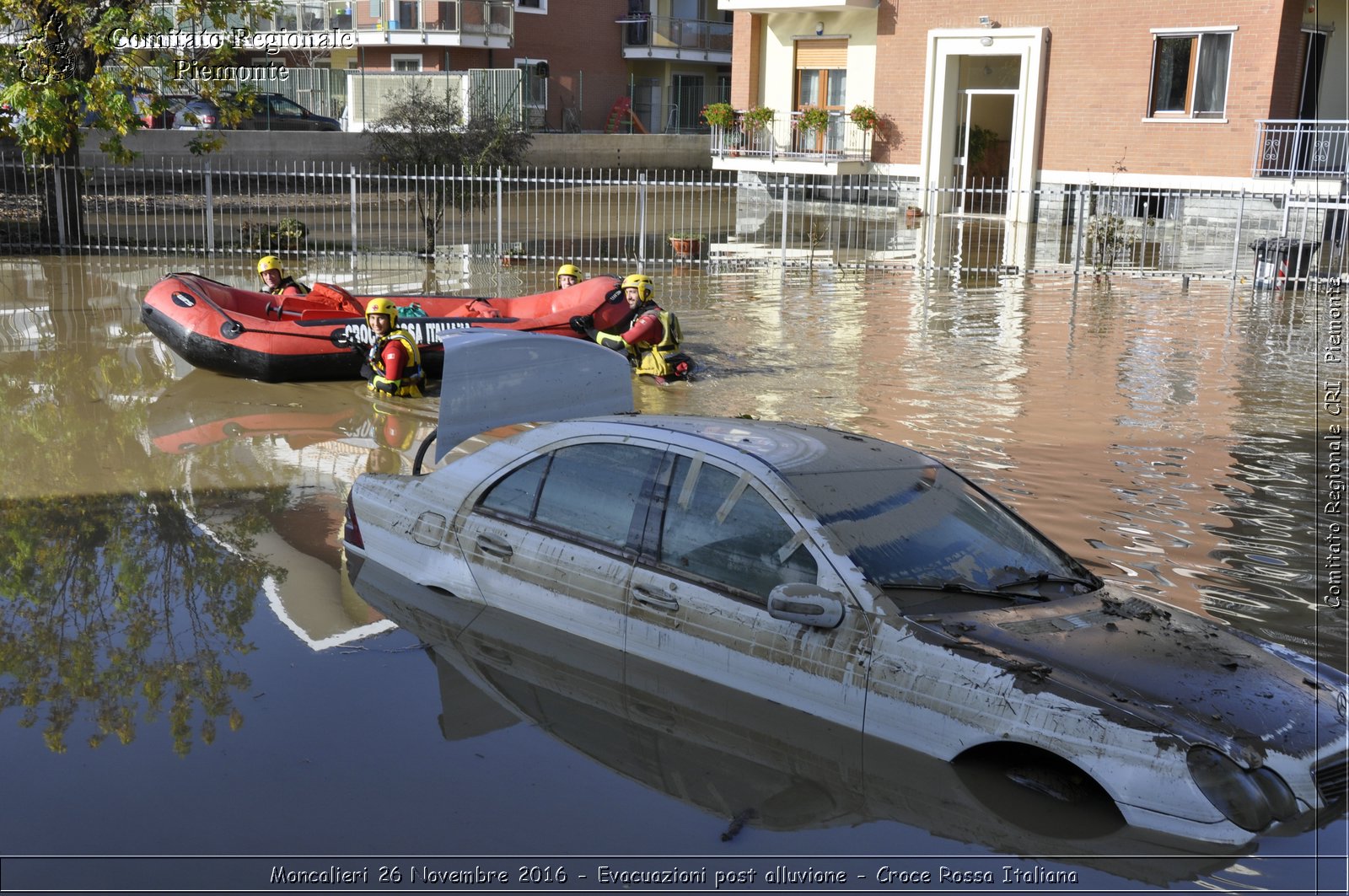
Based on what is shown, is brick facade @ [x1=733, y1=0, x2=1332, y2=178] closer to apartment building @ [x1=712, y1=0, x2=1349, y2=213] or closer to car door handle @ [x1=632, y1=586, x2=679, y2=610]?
apartment building @ [x1=712, y1=0, x2=1349, y2=213]

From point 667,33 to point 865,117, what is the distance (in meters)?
18.0

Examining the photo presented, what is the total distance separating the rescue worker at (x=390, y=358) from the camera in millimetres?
12297

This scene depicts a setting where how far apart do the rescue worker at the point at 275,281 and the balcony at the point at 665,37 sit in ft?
119

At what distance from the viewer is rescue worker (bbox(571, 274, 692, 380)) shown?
1326 centimetres

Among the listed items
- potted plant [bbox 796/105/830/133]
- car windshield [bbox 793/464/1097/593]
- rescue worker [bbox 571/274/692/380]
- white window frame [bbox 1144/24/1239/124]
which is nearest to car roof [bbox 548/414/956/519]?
car windshield [bbox 793/464/1097/593]

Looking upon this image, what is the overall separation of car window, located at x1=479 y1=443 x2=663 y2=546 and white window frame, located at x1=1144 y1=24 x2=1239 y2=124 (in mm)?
25796

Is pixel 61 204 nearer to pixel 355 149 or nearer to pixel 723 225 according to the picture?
pixel 723 225

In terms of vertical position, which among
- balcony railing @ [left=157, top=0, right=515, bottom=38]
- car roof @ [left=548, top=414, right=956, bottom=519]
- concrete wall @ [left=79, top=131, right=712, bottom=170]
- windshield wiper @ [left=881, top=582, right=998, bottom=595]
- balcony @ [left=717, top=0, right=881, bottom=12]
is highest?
balcony railing @ [left=157, top=0, right=515, bottom=38]

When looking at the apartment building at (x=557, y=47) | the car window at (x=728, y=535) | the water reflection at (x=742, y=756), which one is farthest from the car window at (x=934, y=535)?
the apartment building at (x=557, y=47)

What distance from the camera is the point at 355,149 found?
122 ft

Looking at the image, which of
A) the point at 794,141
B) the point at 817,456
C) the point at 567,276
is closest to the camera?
the point at 817,456

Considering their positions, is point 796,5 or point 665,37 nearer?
point 796,5

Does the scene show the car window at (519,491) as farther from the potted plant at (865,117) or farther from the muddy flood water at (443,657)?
the potted plant at (865,117)

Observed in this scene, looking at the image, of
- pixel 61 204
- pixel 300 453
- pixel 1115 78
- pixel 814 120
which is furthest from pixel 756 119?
pixel 300 453
